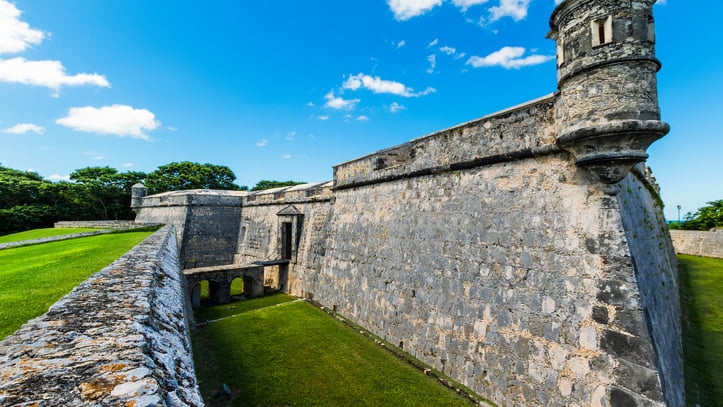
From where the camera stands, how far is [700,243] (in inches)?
750

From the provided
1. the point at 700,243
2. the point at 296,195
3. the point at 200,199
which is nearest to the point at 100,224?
the point at 200,199

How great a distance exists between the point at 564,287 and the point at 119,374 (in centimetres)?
539

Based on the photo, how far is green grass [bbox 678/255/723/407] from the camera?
5598 millimetres

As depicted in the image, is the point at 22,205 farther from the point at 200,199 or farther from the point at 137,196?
the point at 200,199

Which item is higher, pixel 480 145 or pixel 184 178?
pixel 184 178

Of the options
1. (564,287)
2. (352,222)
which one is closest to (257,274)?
(352,222)

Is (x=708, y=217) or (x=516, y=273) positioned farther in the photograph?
(x=708, y=217)

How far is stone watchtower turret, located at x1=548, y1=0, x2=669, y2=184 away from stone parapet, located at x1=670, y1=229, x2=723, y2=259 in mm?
21198

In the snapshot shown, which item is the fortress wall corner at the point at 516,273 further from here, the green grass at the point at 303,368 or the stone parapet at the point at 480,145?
the green grass at the point at 303,368

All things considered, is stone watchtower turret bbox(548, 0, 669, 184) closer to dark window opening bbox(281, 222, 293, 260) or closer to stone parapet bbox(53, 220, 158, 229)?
dark window opening bbox(281, 222, 293, 260)

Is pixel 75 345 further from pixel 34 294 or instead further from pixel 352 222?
pixel 352 222

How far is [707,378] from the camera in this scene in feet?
19.7

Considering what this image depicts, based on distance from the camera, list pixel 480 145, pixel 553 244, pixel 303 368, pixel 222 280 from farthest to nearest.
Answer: pixel 222 280
pixel 303 368
pixel 480 145
pixel 553 244

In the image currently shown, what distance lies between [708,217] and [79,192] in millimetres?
53214
